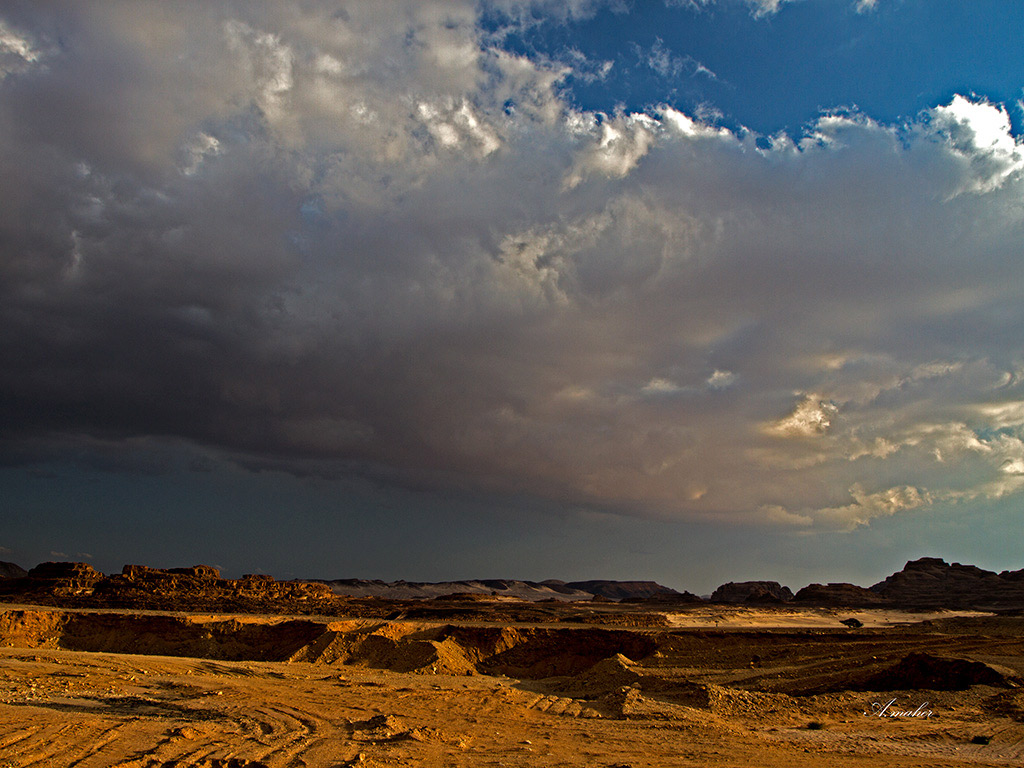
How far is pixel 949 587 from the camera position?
10238cm

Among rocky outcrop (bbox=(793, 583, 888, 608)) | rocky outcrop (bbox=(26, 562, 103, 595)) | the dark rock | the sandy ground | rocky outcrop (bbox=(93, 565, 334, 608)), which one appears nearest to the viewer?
the sandy ground

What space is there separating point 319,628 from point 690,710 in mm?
24538

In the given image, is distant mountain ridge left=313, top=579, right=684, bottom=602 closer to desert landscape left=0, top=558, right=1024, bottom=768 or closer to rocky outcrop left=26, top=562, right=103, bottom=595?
rocky outcrop left=26, top=562, right=103, bottom=595

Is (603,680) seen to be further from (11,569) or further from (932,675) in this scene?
(11,569)

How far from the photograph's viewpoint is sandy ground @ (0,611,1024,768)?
40.8 feet

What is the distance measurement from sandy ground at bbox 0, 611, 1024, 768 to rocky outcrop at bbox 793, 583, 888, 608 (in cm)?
6412

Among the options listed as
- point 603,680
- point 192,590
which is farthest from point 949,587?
point 192,590

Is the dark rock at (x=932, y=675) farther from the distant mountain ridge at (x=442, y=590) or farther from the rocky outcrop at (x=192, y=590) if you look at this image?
the distant mountain ridge at (x=442, y=590)

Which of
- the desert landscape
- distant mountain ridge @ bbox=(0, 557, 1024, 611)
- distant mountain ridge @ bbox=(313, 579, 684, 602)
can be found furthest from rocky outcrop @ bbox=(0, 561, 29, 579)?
the desert landscape

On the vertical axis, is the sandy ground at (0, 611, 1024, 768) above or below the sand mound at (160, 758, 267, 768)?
below

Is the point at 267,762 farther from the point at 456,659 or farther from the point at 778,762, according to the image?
the point at 456,659

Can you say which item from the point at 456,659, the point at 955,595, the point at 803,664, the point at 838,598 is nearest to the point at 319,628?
the point at 456,659

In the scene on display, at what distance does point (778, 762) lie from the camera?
1291cm

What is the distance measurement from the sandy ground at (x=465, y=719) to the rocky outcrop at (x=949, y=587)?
7165 centimetres
